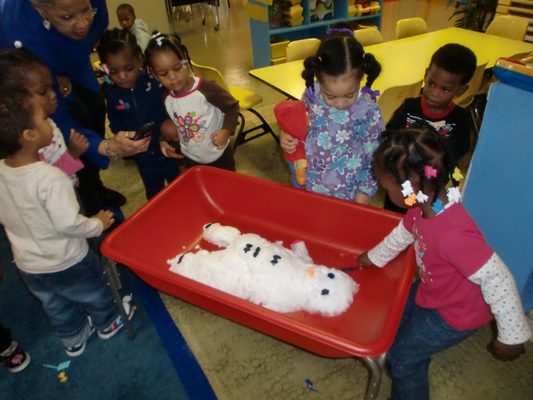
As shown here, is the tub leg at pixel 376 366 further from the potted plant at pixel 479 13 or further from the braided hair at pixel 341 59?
the potted plant at pixel 479 13

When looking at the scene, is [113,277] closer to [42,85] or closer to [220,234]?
[220,234]

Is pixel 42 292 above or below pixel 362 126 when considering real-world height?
below

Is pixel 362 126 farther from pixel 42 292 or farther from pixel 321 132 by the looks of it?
pixel 42 292

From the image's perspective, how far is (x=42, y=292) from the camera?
4.93 ft

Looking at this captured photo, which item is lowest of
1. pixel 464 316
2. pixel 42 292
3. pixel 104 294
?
pixel 104 294

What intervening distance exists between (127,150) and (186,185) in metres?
0.31

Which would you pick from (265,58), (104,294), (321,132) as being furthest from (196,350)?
(265,58)

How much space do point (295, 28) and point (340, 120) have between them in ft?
11.9

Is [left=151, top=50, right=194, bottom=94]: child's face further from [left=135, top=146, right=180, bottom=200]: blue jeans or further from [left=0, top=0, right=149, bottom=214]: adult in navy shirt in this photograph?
[left=135, top=146, right=180, bottom=200]: blue jeans

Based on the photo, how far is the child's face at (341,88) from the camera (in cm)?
130

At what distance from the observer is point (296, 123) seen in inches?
60.2

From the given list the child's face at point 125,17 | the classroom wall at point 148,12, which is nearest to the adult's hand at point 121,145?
the child's face at point 125,17

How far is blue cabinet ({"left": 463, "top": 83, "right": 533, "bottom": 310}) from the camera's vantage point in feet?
4.06

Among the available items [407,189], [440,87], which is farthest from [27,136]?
[440,87]
